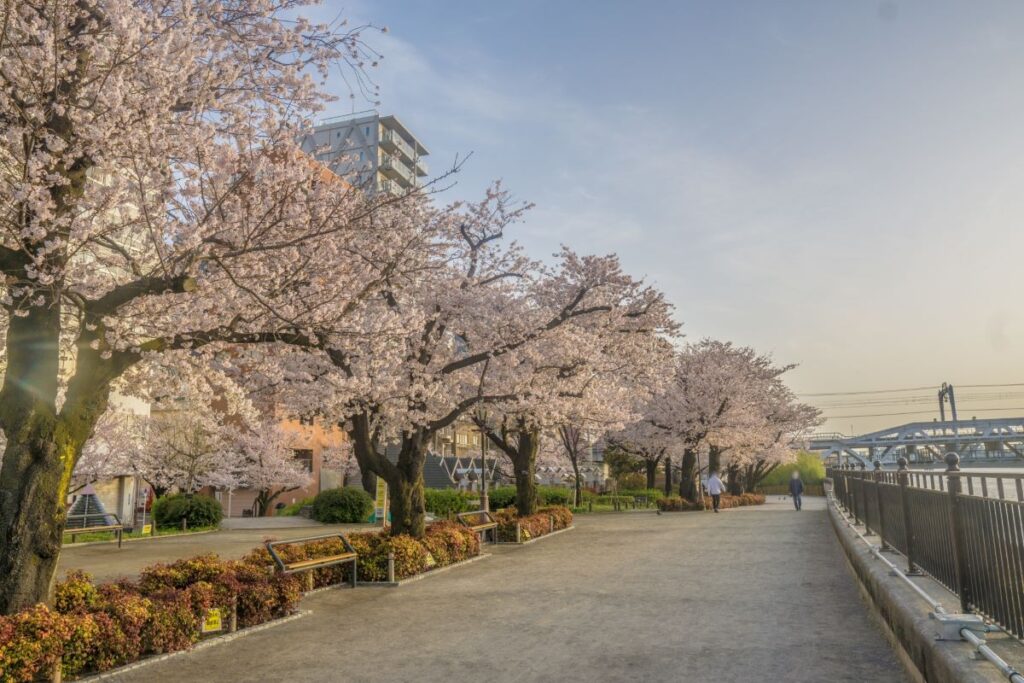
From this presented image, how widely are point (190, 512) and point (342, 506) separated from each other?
611cm

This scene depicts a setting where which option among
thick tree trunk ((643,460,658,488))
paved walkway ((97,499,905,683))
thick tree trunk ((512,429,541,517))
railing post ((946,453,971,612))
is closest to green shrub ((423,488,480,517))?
thick tree trunk ((512,429,541,517))

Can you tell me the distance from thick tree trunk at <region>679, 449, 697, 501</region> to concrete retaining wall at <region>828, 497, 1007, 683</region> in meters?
30.2

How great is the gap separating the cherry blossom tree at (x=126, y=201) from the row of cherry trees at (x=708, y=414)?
2950 centimetres

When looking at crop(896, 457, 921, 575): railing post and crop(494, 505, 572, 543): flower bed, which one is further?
crop(494, 505, 572, 543): flower bed

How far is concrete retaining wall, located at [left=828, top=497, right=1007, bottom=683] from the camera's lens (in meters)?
4.43

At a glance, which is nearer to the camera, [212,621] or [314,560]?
[212,621]

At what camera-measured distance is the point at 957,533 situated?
19.4 ft

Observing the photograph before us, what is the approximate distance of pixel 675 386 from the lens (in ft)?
140

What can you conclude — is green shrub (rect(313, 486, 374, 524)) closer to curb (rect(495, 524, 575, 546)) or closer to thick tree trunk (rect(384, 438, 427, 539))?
curb (rect(495, 524, 575, 546))

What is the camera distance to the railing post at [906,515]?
26.8ft

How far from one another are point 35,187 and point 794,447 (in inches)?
2596

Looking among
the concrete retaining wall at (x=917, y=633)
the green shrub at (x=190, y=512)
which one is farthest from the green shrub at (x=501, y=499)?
the concrete retaining wall at (x=917, y=633)

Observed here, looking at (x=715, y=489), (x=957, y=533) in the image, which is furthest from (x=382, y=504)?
(x=957, y=533)

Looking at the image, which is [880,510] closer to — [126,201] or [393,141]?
[126,201]
